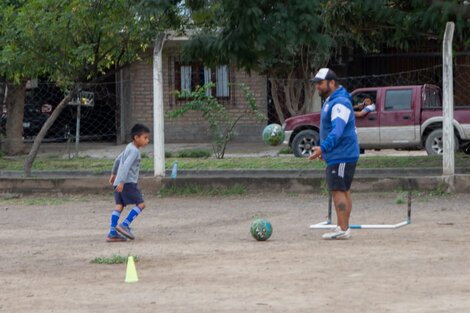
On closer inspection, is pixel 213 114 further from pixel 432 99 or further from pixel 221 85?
pixel 221 85

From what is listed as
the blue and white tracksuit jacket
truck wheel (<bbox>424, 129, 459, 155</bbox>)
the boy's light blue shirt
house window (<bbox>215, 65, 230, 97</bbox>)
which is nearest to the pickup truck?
truck wheel (<bbox>424, 129, 459, 155</bbox>)

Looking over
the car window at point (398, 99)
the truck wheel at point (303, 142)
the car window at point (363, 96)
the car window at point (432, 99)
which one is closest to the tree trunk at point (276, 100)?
the truck wheel at point (303, 142)

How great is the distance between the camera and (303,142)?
2264 centimetres

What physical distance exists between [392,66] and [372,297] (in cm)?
2235

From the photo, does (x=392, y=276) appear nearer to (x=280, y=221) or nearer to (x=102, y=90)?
(x=280, y=221)

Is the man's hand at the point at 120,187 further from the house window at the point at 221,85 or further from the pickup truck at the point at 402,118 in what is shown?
the house window at the point at 221,85

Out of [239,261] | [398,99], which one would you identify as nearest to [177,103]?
[398,99]

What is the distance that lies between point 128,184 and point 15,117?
1497 centimetres

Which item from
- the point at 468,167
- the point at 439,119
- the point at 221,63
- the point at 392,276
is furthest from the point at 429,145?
the point at 392,276

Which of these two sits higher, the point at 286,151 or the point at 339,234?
the point at 286,151

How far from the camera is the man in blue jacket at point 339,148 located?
34.4 ft

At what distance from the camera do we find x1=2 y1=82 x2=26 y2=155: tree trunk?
25047 mm

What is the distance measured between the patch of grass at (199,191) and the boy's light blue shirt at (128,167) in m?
4.11

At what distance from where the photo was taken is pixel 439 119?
2114 centimetres
